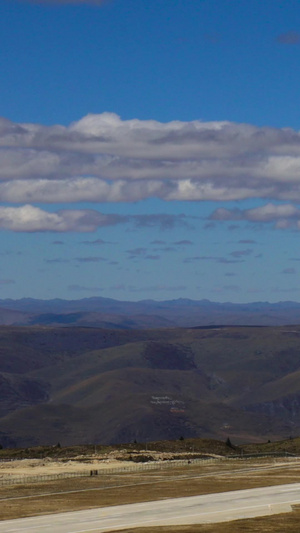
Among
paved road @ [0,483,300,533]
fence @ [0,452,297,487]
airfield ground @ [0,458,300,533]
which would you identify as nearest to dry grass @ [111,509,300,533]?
airfield ground @ [0,458,300,533]

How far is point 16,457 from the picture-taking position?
18362cm

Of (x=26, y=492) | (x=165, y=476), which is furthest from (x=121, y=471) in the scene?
(x=26, y=492)

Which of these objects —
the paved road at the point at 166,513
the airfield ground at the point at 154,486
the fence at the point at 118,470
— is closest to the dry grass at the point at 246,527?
the airfield ground at the point at 154,486

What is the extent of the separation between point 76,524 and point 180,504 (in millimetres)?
18125

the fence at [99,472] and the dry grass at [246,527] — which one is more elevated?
the fence at [99,472]

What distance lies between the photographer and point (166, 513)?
101m

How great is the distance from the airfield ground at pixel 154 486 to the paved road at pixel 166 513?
11.8ft

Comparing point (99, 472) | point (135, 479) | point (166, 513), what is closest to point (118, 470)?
point (99, 472)

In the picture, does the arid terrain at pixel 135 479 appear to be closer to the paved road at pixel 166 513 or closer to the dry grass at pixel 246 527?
the dry grass at pixel 246 527

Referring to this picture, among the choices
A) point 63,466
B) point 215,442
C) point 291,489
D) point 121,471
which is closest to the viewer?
point 291,489

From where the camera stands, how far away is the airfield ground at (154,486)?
92.1 m

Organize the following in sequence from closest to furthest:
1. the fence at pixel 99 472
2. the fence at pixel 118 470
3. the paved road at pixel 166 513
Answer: the paved road at pixel 166 513, the fence at pixel 99 472, the fence at pixel 118 470

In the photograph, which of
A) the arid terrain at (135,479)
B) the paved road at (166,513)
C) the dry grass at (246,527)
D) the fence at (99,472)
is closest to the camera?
the dry grass at (246,527)

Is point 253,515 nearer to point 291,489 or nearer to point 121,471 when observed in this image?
point 291,489
